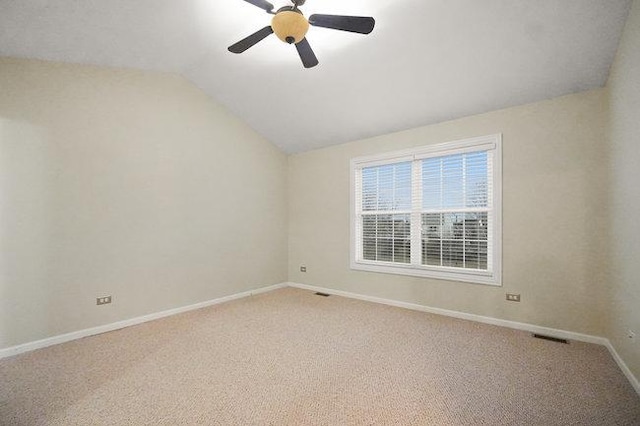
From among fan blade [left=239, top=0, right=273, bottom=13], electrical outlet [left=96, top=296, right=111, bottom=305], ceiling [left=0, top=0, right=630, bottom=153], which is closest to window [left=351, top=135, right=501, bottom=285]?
ceiling [left=0, top=0, right=630, bottom=153]

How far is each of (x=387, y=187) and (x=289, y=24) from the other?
2751mm

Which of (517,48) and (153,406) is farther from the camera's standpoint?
(517,48)

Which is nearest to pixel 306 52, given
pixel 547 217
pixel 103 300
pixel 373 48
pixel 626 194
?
pixel 373 48

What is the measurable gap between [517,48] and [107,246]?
4.52 metres

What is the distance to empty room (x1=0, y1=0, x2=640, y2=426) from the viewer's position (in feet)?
6.48

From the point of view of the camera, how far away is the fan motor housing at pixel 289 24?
1905mm

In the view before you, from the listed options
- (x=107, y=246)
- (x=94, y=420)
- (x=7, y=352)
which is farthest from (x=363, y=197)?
(x=7, y=352)

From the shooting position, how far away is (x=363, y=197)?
4.49 m

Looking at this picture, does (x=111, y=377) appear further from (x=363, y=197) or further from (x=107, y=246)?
(x=363, y=197)

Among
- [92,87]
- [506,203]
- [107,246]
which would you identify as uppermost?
[92,87]

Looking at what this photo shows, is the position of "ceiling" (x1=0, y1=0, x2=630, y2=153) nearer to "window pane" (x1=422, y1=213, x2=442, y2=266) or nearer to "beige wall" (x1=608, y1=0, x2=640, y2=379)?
"beige wall" (x1=608, y1=0, x2=640, y2=379)

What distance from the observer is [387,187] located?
13.8 feet

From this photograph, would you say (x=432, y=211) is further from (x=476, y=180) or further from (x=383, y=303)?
(x=383, y=303)

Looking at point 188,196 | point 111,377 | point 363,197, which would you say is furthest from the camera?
point 363,197
